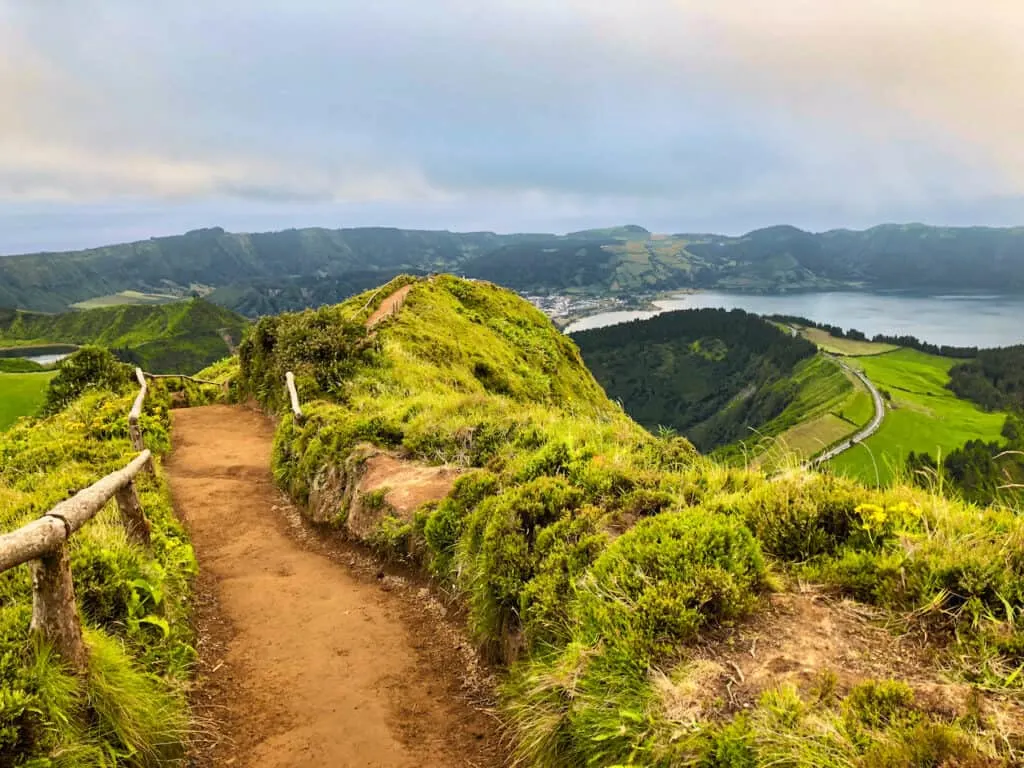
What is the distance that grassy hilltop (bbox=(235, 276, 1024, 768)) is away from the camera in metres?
Answer: 3.15

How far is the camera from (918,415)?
101375 mm

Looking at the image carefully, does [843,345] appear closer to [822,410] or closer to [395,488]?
[822,410]

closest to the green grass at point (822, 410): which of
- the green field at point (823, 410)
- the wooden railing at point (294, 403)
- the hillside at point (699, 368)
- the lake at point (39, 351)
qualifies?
the green field at point (823, 410)

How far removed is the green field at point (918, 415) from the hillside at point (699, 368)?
61.4ft

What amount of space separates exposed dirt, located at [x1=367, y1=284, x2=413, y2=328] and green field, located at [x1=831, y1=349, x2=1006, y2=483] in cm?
5552

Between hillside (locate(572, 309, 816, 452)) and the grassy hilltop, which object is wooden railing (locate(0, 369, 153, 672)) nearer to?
the grassy hilltop

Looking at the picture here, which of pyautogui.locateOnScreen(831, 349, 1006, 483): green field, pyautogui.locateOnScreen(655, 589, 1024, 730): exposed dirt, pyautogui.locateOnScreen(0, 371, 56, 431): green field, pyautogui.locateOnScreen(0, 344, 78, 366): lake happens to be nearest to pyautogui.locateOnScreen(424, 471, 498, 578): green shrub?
pyautogui.locateOnScreen(655, 589, 1024, 730): exposed dirt

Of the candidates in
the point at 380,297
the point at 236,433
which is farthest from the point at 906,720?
the point at 380,297

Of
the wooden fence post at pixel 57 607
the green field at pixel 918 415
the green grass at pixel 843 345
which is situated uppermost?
the wooden fence post at pixel 57 607

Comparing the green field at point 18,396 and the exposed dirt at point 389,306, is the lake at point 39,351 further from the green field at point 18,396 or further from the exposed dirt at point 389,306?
the exposed dirt at point 389,306

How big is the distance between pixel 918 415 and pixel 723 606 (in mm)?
118332

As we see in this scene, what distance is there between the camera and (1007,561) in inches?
156

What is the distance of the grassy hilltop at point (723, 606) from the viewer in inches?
124

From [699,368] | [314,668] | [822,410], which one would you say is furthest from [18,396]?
[699,368]
